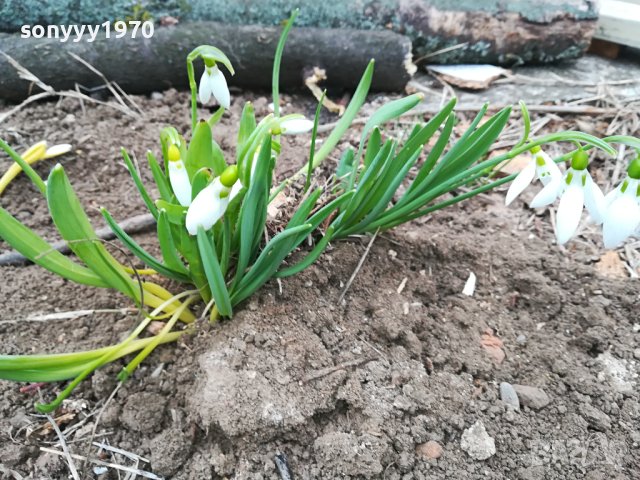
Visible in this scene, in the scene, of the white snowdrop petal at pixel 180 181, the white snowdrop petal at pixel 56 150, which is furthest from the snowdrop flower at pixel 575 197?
the white snowdrop petal at pixel 56 150

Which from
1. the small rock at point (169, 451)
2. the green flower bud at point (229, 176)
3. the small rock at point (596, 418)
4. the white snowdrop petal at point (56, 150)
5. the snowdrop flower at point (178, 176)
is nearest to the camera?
the green flower bud at point (229, 176)

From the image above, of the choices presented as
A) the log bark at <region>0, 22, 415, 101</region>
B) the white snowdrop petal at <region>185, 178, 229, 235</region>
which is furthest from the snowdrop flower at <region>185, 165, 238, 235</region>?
the log bark at <region>0, 22, 415, 101</region>

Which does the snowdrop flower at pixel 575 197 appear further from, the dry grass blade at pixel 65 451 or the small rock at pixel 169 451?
the dry grass blade at pixel 65 451

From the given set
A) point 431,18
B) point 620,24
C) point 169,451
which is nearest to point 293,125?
point 169,451

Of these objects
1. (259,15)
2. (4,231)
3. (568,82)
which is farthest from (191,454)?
(568,82)

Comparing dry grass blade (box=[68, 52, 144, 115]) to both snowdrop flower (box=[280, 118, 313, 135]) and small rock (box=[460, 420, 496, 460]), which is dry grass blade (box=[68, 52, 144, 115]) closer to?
snowdrop flower (box=[280, 118, 313, 135])

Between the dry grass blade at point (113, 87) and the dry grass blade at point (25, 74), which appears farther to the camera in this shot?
the dry grass blade at point (113, 87)
